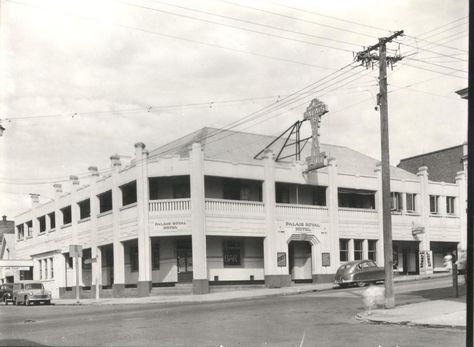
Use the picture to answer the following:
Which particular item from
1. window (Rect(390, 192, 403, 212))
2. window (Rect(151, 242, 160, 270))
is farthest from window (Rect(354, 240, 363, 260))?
window (Rect(151, 242, 160, 270))

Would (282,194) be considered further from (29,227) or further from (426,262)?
(29,227)

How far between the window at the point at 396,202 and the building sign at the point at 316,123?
8.89 m

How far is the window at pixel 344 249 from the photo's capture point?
40.1 metres

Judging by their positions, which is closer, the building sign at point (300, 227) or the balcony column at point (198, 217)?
the balcony column at point (198, 217)

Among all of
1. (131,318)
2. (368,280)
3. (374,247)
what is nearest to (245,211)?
(368,280)

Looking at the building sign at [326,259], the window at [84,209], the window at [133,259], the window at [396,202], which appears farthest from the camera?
the window at [84,209]

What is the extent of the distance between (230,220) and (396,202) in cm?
1464

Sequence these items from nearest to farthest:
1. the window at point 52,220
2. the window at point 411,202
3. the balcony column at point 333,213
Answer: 1. the balcony column at point 333,213
2. the window at point 411,202
3. the window at point 52,220

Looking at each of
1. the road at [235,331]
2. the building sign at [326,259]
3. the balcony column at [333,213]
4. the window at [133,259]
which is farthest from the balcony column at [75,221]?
the road at [235,331]

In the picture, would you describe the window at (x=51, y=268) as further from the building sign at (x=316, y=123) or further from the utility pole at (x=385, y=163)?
the utility pole at (x=385, y=163)

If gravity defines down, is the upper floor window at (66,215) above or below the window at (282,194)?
below

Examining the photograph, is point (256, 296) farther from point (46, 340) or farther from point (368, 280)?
point (46, 340)

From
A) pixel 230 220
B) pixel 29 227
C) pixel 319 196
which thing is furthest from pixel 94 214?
pixel 29 227

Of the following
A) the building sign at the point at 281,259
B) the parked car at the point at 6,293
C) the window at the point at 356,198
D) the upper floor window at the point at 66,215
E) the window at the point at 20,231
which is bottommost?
the parked car at the point at 6,293
